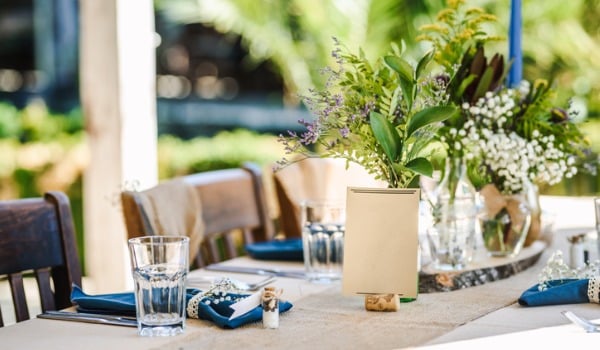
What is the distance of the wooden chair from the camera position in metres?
2.77

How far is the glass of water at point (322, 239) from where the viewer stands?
2.23 meters

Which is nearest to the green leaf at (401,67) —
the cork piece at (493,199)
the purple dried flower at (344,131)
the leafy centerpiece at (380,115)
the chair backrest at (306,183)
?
the leafy centerpiece at (380,115)

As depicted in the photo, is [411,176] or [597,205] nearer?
[411,176]

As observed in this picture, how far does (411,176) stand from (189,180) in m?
0.92

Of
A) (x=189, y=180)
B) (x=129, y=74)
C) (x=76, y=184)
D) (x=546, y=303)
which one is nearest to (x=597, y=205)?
(x=546, y=303)

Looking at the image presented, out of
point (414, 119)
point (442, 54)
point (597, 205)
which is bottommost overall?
point (597, 205)

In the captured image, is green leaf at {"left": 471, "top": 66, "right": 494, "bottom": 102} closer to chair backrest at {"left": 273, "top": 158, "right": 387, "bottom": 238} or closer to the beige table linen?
the beige table linen

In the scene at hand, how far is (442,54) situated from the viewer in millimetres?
2365

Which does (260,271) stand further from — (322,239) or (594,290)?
(594,290)

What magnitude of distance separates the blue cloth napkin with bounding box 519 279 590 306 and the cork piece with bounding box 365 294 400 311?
25 centimetres

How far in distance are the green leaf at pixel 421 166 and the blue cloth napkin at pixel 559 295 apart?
0.31 m

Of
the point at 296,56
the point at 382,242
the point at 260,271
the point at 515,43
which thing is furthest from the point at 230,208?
the point at 296,56

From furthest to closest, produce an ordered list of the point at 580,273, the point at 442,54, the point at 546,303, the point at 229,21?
the point at 229,21 → the point at 442,54 → the point at 580,273 → the point at 546,303

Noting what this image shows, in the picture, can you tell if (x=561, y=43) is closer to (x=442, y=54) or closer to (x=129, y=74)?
(x=129, y=74)
